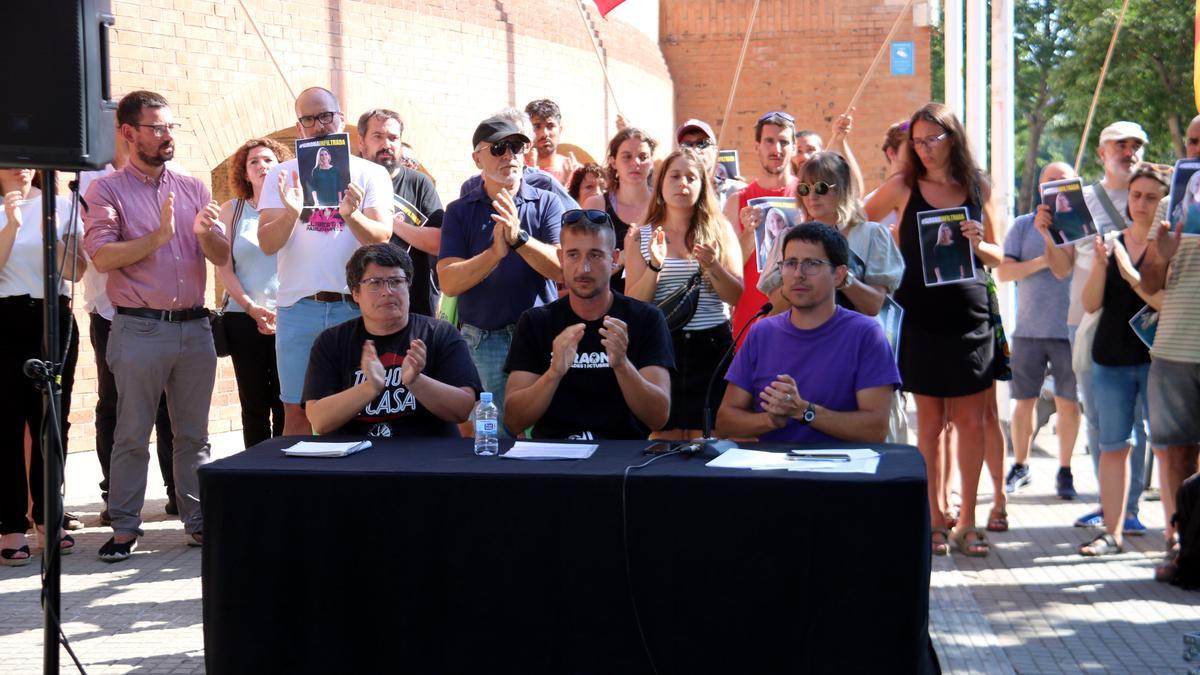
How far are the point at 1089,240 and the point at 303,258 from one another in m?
4.66

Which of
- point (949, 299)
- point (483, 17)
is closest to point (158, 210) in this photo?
point (949, 299)

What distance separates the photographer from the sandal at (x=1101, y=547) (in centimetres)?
668

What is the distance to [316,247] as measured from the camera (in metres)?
6.45

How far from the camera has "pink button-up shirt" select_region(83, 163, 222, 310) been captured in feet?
21.6

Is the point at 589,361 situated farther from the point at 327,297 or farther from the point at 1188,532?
the point at 1188,532

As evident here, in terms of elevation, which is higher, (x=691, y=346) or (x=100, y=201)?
(x=100, y=201)

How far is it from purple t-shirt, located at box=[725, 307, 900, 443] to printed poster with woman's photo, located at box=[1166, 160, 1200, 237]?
6.35 ft

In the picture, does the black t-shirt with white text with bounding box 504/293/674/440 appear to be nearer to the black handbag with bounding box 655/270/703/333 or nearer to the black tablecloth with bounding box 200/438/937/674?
the black handbag with bounding box 655/270/703/333

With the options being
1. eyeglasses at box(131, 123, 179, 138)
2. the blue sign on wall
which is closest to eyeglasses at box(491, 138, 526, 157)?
eyeglasses at box(131, 123, 179, 138)

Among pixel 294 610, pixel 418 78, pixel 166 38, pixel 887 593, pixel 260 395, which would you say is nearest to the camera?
pixel 887 593

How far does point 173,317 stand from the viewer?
678cm

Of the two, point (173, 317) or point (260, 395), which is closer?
point (173, 317)

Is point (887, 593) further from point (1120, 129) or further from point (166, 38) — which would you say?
point (166, 38)

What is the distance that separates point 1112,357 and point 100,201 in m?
5.26
